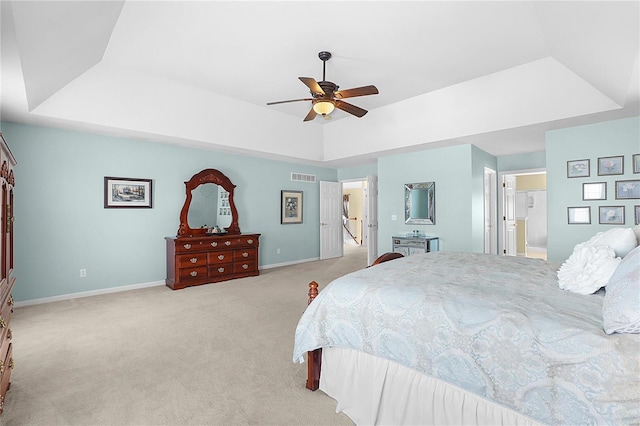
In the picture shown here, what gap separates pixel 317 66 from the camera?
4.01 meters

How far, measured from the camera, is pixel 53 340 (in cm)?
302

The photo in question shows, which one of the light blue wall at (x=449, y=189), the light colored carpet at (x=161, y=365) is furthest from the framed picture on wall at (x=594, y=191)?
the light colored carpet at (x=161, y=365)

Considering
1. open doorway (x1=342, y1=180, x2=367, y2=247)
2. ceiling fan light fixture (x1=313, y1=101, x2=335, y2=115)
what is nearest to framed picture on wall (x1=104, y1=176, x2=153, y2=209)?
ceiling fan light fixture (x1=313, y1=101, x2=335, y2=115)

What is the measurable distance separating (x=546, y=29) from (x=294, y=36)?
8.02 feet

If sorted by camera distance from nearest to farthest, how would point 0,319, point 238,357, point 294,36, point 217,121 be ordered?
point 0,319
point 238,357
point 294,36
point 217,121

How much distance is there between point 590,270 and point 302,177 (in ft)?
20.3

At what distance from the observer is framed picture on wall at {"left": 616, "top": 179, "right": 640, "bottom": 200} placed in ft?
13.3

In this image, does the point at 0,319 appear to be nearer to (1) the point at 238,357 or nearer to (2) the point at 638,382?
(1) the point at 238,357

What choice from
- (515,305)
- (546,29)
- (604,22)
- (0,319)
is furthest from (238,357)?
(546,29)

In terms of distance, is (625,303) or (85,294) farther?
(85,294)

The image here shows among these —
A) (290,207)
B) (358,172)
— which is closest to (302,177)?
(290,207)

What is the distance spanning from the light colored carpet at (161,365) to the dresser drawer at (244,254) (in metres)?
1.33

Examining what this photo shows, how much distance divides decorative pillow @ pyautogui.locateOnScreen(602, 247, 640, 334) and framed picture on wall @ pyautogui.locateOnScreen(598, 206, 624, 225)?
3.70 m

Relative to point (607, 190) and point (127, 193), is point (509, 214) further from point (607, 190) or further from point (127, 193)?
point (127, 193)
